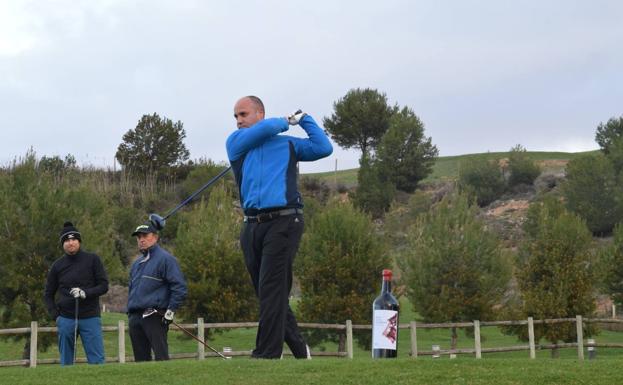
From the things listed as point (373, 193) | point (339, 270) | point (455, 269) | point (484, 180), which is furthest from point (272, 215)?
point (484, 180)

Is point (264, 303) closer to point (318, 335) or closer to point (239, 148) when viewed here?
point (239, 148)

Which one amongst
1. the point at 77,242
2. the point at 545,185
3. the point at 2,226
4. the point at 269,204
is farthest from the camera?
the point at 545,185

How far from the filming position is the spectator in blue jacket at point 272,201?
821 centimetres

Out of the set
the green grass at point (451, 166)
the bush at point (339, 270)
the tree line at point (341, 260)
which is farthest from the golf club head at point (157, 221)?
the green grass at point (451, 166)

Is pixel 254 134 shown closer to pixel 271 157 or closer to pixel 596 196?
pixel 271 157

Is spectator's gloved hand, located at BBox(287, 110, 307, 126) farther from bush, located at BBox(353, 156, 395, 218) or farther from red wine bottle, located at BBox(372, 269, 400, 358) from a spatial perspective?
bush, located at BBox(353, 156, 395, 218)

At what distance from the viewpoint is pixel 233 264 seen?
33.2 meters

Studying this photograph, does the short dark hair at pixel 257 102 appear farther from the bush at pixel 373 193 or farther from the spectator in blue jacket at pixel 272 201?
the bush at pixel 373 193

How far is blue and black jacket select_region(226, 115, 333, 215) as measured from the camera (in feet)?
26.9

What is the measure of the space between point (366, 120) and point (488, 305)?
64.9 m

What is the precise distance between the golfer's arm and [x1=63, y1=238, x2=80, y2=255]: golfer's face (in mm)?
3276

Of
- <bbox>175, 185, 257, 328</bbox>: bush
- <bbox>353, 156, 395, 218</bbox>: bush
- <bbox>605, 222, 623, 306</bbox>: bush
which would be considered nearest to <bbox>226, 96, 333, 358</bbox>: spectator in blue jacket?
<bbox>175, 185, 257, 328</bbox>: bush

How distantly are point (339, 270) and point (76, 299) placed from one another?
23.6 metres

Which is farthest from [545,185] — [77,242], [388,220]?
[77,242]
